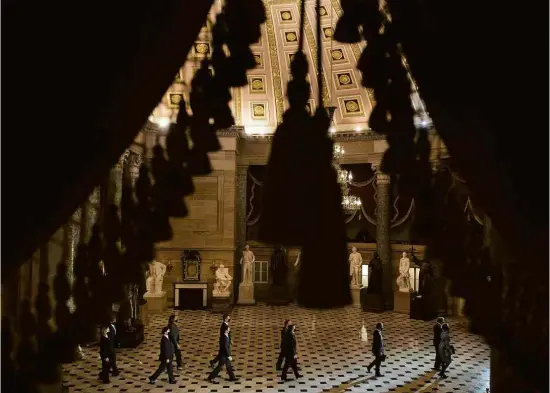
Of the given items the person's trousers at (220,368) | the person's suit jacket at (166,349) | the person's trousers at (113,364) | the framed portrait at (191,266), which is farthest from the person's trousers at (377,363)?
the framed portrait at (191,266)

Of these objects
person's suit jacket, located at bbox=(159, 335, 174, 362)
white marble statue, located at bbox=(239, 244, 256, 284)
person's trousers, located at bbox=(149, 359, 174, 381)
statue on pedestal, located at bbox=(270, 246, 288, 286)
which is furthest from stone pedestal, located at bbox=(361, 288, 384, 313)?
person's suit jacket, located at bbox=(159, 335, 174, 362)

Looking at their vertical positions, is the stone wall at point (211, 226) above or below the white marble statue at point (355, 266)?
above

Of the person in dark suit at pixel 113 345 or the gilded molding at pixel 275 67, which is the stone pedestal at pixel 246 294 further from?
the person in dark suit at pixel 113 345

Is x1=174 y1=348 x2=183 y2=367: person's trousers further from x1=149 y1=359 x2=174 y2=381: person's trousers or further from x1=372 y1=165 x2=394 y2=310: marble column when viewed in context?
x1=372 y1=165 x2=394 y2=310: marble column

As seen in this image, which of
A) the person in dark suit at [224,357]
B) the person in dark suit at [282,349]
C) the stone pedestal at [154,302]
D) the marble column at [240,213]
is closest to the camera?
the person in dark suit at [224,357]

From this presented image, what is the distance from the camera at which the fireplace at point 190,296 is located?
57.7 ft

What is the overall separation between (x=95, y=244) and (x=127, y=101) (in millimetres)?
723

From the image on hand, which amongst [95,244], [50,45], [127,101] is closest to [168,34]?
[127,101]

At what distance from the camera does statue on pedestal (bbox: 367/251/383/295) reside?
705 inches

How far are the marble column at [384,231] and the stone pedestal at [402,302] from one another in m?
0.74

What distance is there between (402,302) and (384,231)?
2863 millimetres

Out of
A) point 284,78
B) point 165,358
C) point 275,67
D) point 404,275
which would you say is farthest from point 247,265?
point 165,358

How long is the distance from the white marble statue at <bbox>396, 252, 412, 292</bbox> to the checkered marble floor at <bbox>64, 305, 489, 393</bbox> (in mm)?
1419

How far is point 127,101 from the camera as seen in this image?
1817 mm
